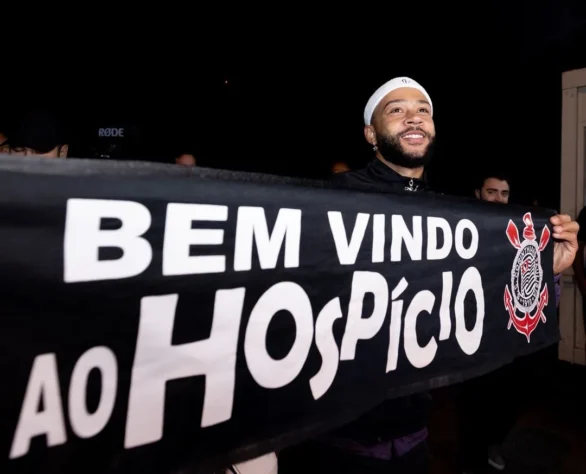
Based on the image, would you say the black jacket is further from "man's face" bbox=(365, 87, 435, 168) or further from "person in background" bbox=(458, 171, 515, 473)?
"person in background" bbox=(458, 171, 515, 473)

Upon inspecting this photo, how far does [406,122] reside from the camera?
1.38 meters

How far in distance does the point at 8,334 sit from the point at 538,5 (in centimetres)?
397

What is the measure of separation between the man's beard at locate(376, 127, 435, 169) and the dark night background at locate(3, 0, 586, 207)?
2.04 m

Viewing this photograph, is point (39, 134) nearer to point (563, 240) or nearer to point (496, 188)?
point (563, 240)

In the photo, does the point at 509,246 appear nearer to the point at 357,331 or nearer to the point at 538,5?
the point at 357,331

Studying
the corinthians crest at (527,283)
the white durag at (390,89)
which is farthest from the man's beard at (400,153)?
the corinthians crest at (527,283)

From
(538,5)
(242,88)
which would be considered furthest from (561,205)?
(242,88)

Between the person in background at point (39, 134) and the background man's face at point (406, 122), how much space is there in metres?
1.22

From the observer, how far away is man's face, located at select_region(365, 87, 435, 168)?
1.33 meters

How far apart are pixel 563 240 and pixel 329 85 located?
4.19 metres

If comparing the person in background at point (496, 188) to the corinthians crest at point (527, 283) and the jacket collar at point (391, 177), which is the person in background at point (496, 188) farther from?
the jacket collar at point (391, 177)

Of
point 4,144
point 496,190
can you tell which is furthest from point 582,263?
point 4,144

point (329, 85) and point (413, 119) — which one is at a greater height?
point (329, 85)

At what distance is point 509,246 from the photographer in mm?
1323
